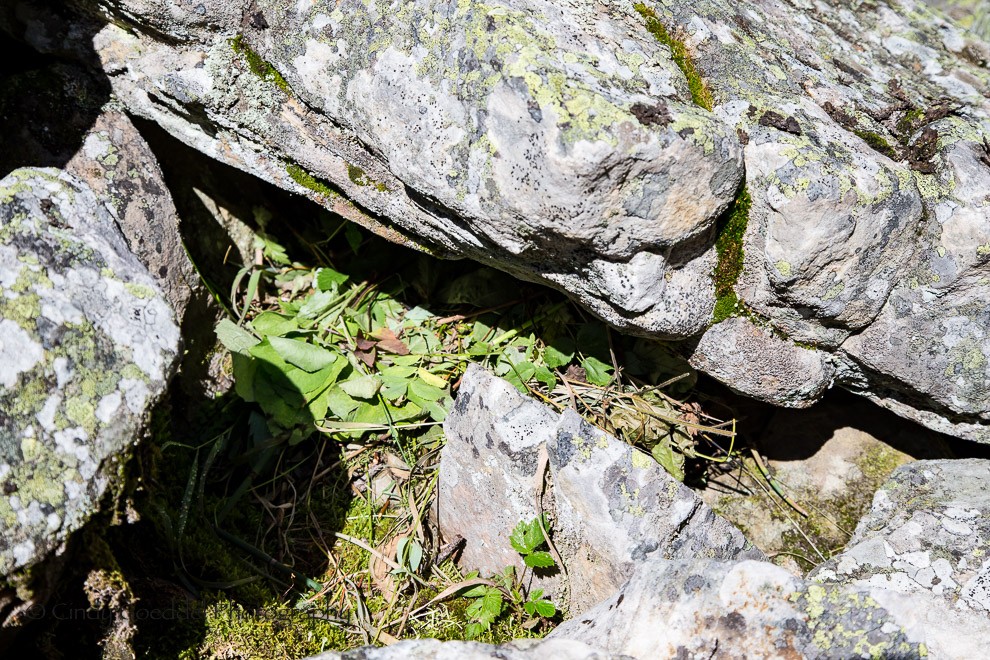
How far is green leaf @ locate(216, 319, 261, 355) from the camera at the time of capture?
316 centimetres

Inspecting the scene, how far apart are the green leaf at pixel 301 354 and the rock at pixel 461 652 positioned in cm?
150

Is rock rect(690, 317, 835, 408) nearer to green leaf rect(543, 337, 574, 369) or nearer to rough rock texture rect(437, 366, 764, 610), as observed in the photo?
rough rock texture rect(437, 366, 764, 610)

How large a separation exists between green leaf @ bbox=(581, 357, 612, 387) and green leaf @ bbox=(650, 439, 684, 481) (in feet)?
1.13

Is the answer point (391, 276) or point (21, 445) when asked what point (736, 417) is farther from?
point (21, 445)

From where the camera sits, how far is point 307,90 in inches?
101

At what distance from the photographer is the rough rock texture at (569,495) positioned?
2609 mm

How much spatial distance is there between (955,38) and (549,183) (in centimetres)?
237

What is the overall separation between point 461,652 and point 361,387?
153 centimetres

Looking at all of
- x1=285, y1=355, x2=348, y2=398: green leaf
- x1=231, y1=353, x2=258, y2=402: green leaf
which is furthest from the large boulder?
x1=285, y1=355, x2=348, y2=398: green leaf

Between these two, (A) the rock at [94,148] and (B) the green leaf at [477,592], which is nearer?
(A) the rock at [94,148]

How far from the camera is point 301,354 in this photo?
3.18m

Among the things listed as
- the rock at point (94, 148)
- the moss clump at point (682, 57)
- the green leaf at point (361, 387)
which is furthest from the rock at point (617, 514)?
the rock at point (94, 148)

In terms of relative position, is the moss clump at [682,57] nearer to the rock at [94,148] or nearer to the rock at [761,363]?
the rock at [761,363]

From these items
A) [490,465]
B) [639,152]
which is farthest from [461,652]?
[639,152]
